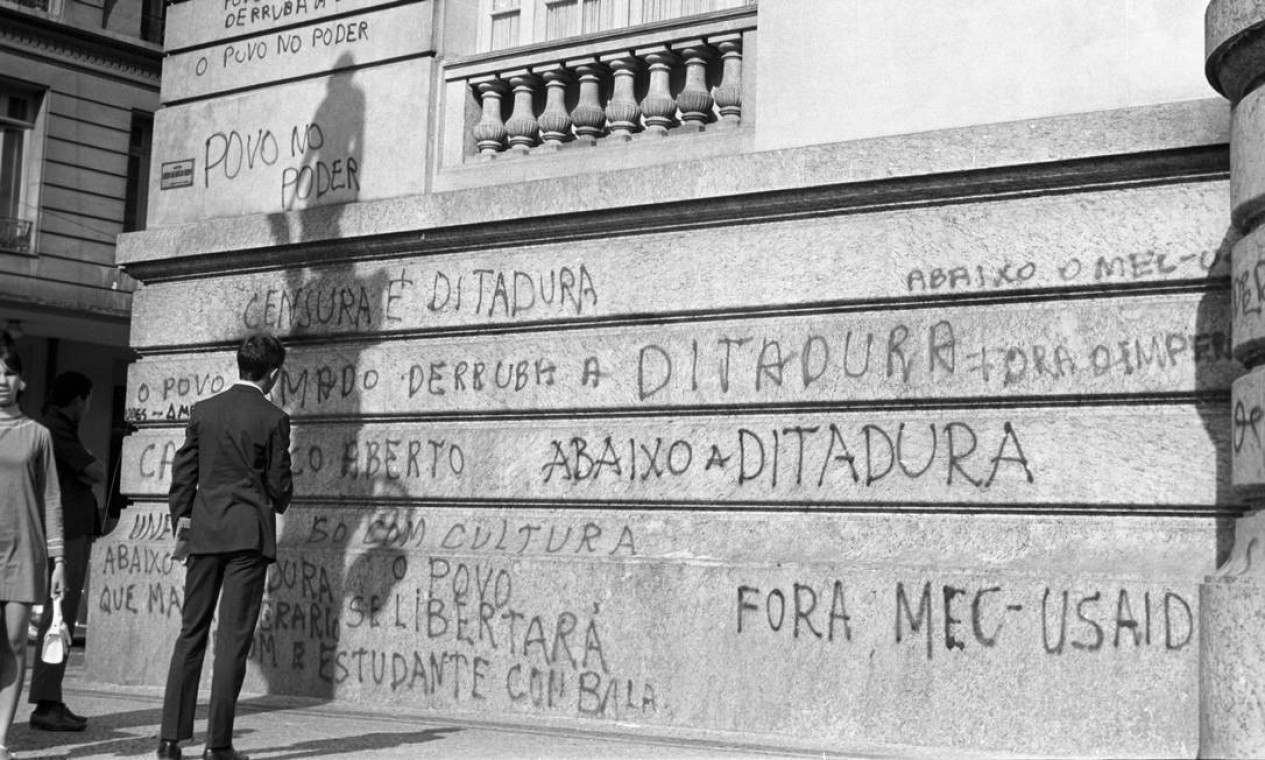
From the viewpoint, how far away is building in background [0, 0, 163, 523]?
24.2 metres

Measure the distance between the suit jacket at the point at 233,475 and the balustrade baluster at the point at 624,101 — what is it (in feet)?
9.89

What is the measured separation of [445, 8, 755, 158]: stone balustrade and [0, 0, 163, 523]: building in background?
1630 centimetres

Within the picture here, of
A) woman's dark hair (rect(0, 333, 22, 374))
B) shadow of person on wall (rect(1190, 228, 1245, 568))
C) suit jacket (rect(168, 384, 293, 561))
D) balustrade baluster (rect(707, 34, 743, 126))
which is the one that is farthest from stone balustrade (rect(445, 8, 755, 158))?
woman's dark hair (rect(0, 333, 22, 374))

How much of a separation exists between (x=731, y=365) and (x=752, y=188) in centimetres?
90

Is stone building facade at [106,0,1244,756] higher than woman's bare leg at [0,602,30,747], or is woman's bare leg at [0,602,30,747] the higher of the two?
stone building facade at [106,0,1244,756]

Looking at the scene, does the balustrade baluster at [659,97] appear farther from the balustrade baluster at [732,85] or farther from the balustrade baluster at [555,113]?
the balustrade baluster at [555,113]

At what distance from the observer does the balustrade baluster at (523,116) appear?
9.29 m

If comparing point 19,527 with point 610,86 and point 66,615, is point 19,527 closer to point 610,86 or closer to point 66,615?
point 66,615

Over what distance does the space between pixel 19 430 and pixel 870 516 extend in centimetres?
380

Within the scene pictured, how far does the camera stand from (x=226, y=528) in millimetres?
6434

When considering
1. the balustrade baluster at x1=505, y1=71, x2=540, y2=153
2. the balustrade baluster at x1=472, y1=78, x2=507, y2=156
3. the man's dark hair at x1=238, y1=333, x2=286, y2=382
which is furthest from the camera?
the balustrade baluster at x1=472, y1=78, x2=507, y2=156

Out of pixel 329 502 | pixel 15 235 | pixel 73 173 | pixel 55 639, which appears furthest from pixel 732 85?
pixel 73 173

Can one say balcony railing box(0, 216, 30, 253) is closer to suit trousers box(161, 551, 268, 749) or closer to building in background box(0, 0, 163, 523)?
building in background box(0, 0, 163, 523)

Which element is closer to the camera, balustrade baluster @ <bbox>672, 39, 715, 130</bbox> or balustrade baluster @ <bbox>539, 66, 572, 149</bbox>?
balustrade baluster @ <bbox>672, 39, 715, 130</bbox>
